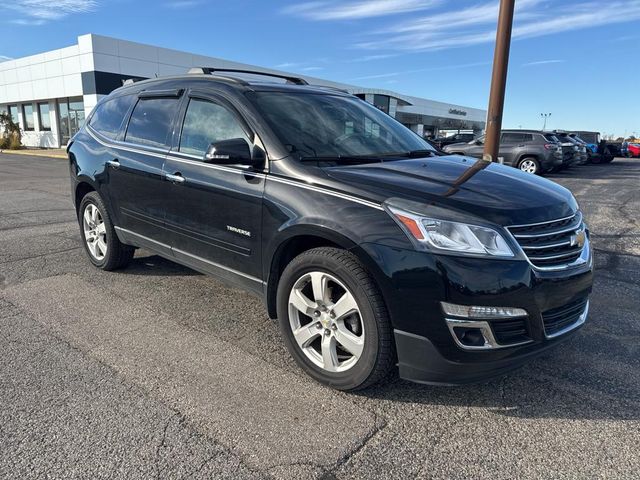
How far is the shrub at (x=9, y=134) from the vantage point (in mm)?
33406

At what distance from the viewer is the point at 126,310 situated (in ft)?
13.4

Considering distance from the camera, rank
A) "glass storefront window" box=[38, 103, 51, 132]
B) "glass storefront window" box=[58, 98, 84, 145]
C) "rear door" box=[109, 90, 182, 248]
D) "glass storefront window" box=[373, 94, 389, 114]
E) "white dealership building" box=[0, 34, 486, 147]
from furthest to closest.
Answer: "glass storefront window" box=[373, 94, 389, 114] → "glass storefront window" box=[38, 103, 51, 132] → "glass storefront window" box=[58, 98, 84, 145] → "white dealership building" box=[0, 34, 486, 147] → "rear door" box=[109, 90, 182, 248]

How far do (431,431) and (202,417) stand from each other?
124 cm

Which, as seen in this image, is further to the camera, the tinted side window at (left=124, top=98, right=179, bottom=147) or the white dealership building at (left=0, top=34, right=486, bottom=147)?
the white dealership building at (left=0, top=34, right=486, bottom=147)

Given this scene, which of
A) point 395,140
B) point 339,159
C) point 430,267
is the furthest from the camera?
point 395,140

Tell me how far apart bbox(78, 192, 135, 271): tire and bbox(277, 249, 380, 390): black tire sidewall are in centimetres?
258

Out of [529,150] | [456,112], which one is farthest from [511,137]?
[456,112]

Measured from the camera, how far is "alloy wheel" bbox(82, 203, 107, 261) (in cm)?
509

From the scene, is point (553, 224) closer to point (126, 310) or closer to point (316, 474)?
point (316, 474)

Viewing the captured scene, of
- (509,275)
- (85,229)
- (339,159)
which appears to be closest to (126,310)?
(85,229)

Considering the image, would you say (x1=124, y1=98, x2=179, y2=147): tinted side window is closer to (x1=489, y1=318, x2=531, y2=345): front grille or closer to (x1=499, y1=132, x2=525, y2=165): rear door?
(x1=489, y1=318, x2=531, y2=345): front grille

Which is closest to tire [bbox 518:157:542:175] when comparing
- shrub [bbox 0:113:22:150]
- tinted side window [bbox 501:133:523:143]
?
tinted side window [bbox 501:133:523:143]

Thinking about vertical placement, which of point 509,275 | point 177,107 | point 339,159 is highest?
point 177,107

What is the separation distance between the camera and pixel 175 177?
12.7 feet
